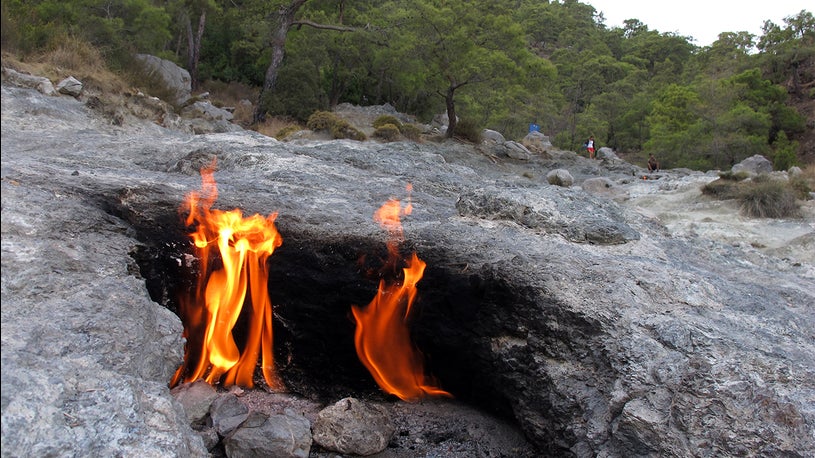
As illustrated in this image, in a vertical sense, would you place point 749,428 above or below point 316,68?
below

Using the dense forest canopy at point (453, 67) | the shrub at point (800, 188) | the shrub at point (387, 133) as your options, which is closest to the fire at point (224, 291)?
the dense forest canopy at point (453, 67)

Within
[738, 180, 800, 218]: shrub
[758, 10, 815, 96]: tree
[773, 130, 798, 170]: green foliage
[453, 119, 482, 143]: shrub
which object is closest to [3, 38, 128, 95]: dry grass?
[453, 119, 482, 143]: shrub

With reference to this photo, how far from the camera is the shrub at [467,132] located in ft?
75.8

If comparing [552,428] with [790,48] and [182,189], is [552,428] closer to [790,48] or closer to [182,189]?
[182,189]

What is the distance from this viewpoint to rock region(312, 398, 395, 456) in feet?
12.1

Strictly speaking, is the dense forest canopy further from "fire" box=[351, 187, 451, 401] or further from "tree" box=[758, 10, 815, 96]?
"fire" box=[351, 187, 451, 401]

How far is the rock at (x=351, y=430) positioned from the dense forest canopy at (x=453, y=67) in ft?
9.22

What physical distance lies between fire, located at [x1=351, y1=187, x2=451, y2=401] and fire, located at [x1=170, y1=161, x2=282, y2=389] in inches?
31.5

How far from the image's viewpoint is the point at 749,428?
114 inches

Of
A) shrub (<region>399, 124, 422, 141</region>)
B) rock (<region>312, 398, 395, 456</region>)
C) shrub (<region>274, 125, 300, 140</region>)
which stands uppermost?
shrub (<region>399, 124, 422, 141</region>)

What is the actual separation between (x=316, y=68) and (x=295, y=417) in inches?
839

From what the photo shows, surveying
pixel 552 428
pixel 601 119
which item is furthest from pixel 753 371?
pixel 601 119

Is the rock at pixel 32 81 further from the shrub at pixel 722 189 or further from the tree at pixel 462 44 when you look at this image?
the shrub at pixel 722 189

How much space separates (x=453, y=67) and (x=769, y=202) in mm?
11636
